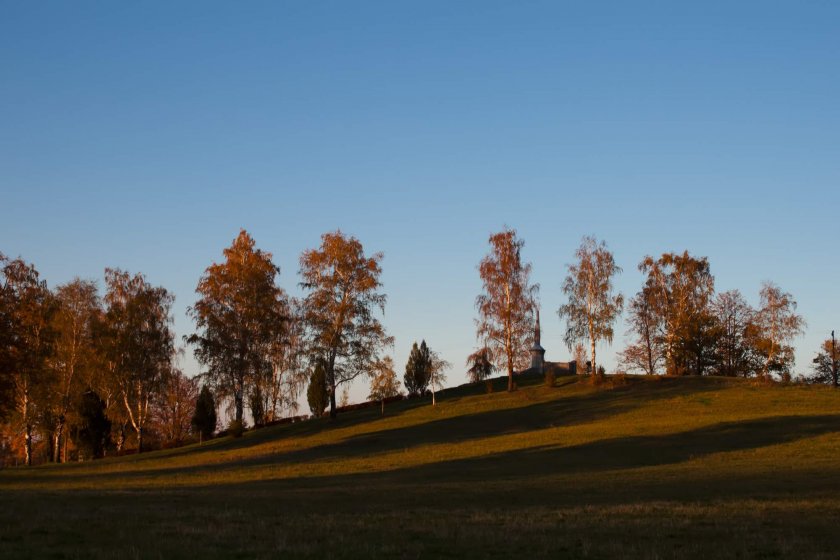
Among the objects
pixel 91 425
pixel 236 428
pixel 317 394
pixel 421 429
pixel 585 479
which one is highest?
pixel 317 394

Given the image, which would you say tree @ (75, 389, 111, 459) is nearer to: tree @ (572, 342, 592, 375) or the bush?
the bush

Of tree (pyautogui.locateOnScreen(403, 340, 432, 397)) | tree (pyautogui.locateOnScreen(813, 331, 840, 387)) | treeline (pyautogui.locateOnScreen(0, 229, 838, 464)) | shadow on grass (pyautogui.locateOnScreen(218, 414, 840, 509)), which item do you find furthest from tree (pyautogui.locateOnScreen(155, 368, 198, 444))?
tree (pyautogui.locateOnScreen(813, 331, 840, 387))

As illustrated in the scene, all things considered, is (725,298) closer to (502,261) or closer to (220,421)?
(502,261)

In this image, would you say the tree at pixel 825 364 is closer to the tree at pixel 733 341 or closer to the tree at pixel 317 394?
the tree at pixel 733 341

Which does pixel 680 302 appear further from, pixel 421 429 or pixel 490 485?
pixel 490 485

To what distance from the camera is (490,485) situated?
32.2 meters

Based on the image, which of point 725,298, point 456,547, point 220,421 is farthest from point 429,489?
point 725,298

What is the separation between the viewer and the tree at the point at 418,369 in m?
101

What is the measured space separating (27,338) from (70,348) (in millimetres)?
14799

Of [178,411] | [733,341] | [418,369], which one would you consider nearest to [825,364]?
[733,341]

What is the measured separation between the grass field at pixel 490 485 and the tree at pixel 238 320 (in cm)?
555

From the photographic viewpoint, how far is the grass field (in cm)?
1564

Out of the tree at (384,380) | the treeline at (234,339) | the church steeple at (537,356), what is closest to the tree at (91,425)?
the treeline at (234,339)

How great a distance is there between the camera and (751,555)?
14430mm
